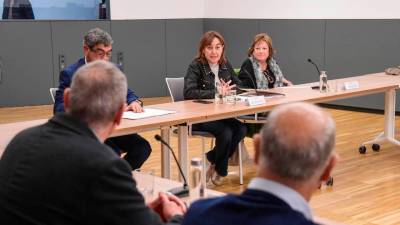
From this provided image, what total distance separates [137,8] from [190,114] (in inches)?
235

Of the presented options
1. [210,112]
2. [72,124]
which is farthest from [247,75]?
[72,124]

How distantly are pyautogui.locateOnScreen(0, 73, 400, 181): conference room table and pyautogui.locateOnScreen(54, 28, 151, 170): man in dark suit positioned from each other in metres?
0.16

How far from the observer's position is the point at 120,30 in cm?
991

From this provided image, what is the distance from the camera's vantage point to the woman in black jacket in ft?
16.0

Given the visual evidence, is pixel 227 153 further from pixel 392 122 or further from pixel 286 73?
pixel 286 73

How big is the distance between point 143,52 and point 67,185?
8439 mm

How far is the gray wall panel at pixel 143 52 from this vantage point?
996cm

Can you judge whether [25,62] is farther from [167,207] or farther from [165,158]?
[167,207]

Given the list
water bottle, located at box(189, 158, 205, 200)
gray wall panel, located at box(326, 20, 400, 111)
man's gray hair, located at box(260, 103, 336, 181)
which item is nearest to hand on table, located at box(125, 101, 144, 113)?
water bottle, located at box(189, 158, 205, 200)

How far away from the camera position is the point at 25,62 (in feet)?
30.7

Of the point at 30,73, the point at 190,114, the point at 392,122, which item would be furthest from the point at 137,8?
the point at 190,114

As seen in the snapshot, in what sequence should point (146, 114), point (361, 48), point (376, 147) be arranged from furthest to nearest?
point (361, 48) → point (376, 147) → point (146, 114)

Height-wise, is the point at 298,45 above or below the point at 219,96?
above

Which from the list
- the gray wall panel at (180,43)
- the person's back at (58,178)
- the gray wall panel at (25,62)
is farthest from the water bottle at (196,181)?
the gray wall panel at (180,43)
